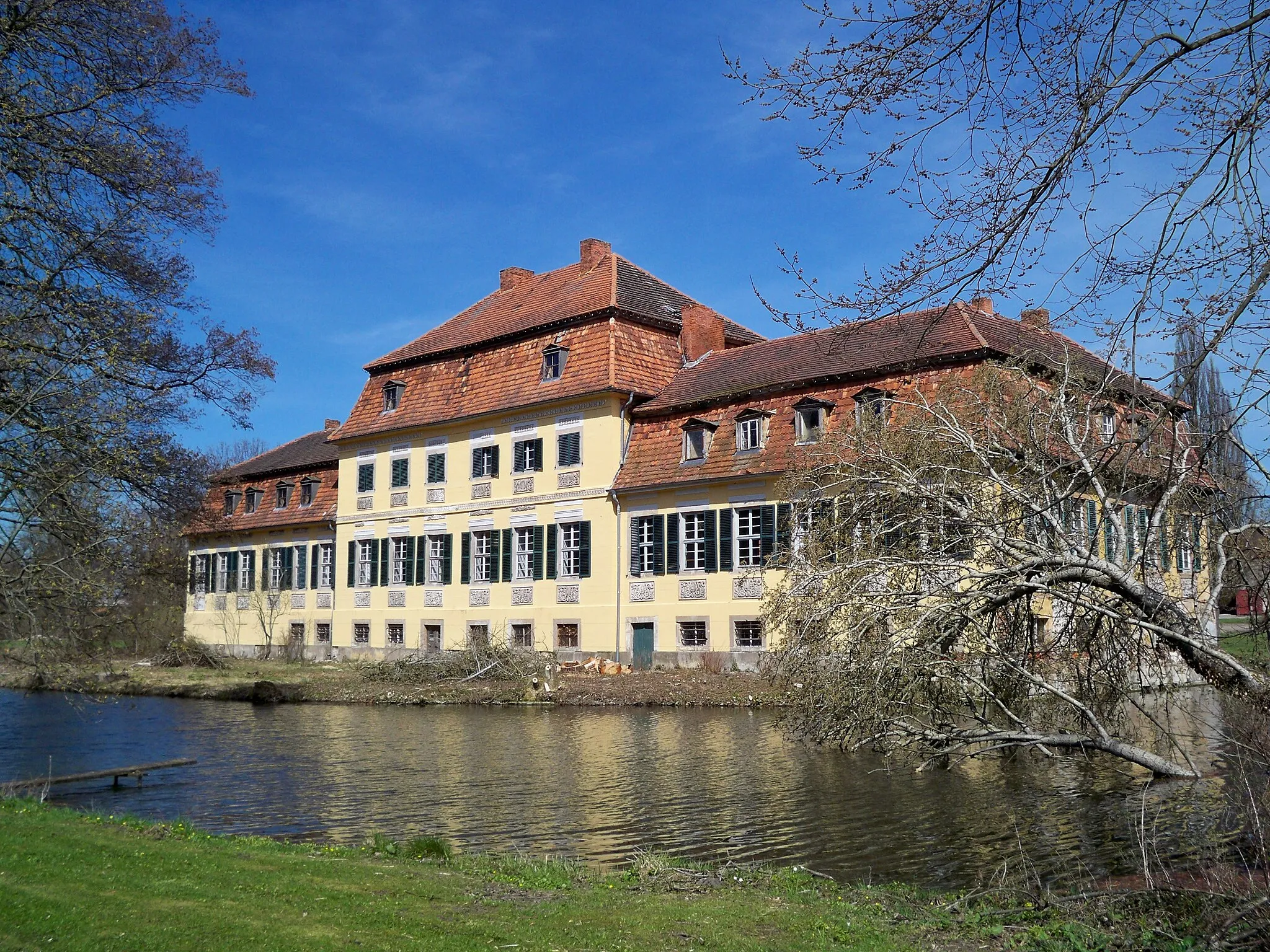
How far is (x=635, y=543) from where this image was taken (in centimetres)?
3109

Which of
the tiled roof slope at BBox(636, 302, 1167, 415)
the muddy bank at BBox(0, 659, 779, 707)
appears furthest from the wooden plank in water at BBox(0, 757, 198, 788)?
the tiled roof slope at BBox(636, 302, 1167, 415)

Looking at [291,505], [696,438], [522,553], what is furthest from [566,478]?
[291,505]

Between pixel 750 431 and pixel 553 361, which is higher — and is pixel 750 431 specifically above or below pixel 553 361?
below

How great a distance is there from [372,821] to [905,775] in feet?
22.6

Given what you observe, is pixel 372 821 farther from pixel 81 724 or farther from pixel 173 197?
pixel 81 724

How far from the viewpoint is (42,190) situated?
12.2m

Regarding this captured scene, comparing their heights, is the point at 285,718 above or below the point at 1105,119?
below

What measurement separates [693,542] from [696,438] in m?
2.77

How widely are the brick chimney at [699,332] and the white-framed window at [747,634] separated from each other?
9164 millimetres

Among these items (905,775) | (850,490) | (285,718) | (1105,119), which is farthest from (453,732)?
(1105,119)

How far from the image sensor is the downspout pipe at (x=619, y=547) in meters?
31.0

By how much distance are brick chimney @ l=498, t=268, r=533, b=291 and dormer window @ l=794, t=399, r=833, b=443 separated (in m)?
15.1

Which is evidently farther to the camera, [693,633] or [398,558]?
[398,558]

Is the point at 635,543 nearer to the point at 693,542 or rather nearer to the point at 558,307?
the point at 693,542
